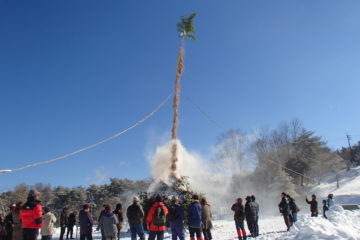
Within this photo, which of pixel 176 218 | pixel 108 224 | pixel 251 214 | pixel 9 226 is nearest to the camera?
pixel 176 218

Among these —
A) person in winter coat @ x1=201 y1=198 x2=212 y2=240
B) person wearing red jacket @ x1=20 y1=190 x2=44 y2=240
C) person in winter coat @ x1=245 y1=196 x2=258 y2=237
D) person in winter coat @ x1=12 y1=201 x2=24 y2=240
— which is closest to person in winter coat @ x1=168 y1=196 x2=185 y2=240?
person in winter coat @ x1=201 y1=198 x2=212 y2=240

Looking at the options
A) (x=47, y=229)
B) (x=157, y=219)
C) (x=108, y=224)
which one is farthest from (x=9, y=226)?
(x=157, y=219)

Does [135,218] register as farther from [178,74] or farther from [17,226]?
[178,74]

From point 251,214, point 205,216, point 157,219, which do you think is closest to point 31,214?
point 157,219

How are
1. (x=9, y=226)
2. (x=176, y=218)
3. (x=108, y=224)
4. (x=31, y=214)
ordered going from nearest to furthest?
(x=31, y=214) → (x=176, y=218) → (x=108, y=224) → (x=9, y=226)

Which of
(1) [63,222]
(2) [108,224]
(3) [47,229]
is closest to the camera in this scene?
(2) [108,224]

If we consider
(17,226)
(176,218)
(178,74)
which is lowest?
(176,218)

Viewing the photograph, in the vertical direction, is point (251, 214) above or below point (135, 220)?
below

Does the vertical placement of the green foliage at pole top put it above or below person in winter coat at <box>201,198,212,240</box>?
above

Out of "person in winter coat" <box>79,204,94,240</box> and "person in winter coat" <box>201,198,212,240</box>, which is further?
"person in winter coat" <box>201,198,212,240</box>

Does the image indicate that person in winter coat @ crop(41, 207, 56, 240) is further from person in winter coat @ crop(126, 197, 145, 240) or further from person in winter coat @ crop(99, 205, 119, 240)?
person in winter coat @ crop(126, 197, 145, 240)

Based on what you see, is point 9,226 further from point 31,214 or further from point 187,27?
point 187,27

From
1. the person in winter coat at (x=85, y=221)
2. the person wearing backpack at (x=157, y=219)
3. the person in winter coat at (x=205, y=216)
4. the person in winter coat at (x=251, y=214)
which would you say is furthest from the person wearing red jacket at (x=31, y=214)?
the person in winter coat at (x=251, y=214)

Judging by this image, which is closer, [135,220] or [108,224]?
[108,224]
